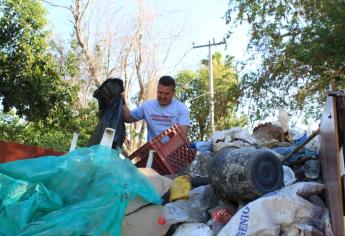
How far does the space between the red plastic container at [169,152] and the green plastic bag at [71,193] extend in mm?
786

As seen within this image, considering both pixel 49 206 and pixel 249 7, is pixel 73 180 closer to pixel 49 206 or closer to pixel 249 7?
pixel 49 206

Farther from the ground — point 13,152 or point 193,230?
point 13,152

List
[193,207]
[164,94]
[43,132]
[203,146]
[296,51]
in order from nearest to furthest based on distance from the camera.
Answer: [193,207] < [203,146] < [164,94] < [296,51] < [43,132]

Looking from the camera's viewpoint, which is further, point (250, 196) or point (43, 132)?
point (43, 132)

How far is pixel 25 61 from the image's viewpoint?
9.84 m

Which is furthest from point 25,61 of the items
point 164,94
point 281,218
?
point 281,218

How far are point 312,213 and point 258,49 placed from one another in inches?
325

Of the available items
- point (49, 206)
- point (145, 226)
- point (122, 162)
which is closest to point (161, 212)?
point (145, 226)

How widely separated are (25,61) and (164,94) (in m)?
6.04

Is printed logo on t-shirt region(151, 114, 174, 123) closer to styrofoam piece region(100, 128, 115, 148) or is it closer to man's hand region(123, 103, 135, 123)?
A: man's hand region(123, 103, 135, 123)

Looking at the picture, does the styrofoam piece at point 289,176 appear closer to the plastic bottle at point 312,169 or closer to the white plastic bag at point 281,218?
the plastic bottle at point 312,169

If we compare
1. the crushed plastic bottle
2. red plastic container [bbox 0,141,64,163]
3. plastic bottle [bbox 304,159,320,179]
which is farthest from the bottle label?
red plastic container [bbox 0,141,64,163]

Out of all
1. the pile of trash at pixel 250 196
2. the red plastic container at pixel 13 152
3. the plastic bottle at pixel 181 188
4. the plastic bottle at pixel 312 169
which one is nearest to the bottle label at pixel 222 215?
the pile of trash at pixel 250 196

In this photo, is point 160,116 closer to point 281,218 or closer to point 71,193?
point 71,193
